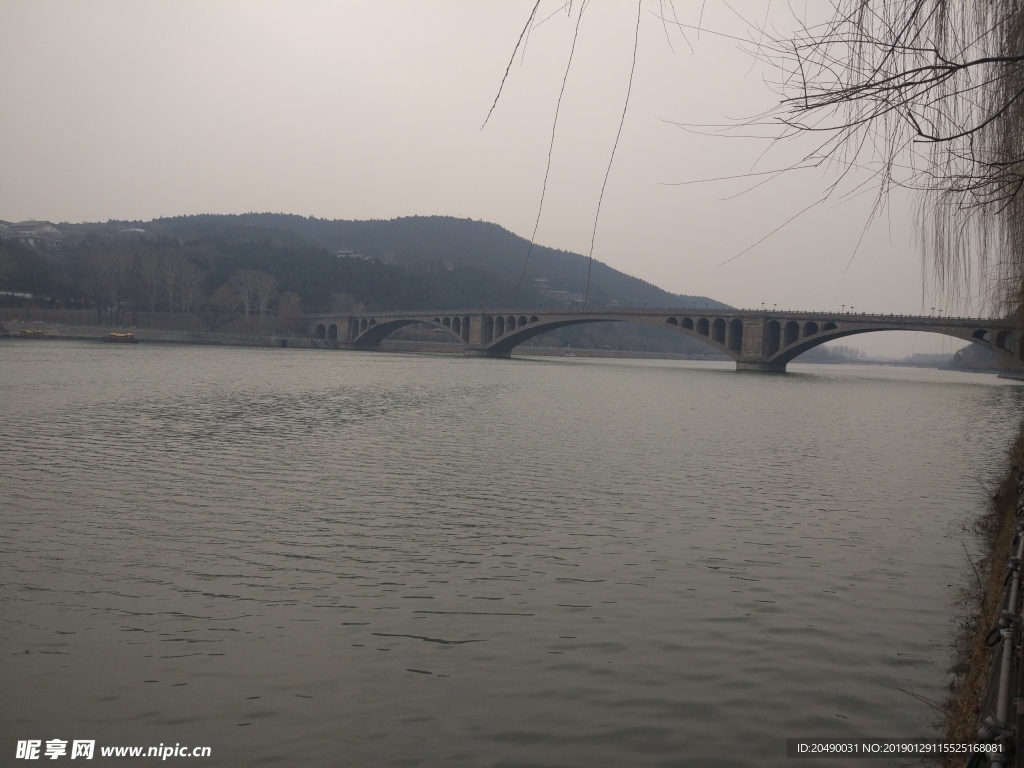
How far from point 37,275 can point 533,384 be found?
3269 inches

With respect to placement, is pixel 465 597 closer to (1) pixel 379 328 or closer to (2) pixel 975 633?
(2) pixel 975 633

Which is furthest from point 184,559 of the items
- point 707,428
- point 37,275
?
point 37,275

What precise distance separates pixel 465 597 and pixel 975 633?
4.57 meters

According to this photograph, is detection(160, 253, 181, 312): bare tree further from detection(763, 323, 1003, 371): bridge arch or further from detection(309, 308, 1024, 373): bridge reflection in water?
detection(763, 323, 1003, 371): bridge arch

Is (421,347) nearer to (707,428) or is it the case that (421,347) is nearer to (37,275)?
(37,275)

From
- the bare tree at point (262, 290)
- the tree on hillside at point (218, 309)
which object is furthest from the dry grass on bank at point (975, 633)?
the bare tree at point (262, 290)

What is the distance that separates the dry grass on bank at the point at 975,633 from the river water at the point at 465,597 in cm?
28

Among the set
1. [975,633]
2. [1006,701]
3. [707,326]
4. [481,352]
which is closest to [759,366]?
[707,326]

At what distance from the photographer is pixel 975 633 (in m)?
7.03

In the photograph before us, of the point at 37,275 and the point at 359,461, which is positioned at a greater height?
the point at 37,275

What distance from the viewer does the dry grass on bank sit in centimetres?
512

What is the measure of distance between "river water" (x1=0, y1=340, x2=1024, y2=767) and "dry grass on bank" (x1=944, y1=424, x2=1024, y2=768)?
0.91ft

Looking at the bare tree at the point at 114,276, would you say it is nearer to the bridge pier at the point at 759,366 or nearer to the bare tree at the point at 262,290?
the bare tree at the point at 262,290

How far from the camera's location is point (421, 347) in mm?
127750
